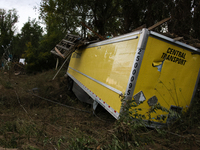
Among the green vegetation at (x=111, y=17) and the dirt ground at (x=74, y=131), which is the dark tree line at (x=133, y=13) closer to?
the green vegetation at (x=111, y=17)

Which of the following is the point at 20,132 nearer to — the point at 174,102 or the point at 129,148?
the point at 129,148

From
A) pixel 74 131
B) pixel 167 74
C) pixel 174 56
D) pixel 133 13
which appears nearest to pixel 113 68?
pixel 167 74

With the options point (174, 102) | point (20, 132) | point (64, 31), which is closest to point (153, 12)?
point (174, 102)

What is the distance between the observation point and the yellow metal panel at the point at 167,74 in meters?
4.02

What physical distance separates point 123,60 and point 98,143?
7.87 ft

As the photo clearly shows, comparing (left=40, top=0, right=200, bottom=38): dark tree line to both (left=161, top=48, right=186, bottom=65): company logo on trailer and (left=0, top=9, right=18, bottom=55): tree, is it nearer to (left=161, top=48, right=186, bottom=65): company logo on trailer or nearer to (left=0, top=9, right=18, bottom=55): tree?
(left=161, top=48, right=186, bottom=65): company logo on trailer

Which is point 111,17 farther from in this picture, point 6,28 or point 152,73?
point 6,28

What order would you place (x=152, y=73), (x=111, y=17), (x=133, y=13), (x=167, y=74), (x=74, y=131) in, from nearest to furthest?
(x=152, y=73), (x=167, y=74), (x=74, y=131), (x=133, y=13), (x=111, y=17)

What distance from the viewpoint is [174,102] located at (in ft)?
14.5

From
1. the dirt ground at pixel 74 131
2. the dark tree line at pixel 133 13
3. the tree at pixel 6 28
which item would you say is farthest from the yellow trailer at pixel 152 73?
the tree at pixel 6 28

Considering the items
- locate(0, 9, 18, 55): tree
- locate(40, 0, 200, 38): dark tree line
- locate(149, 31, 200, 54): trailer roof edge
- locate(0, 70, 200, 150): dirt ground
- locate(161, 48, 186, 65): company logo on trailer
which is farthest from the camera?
locate(0, 9, 18, 55): tree

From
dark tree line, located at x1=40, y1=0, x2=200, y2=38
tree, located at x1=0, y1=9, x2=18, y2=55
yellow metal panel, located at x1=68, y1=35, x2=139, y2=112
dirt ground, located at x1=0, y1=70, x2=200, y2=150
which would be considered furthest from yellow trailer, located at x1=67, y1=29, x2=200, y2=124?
tree, located at x1=0, y1=9, x2=18, y2=55

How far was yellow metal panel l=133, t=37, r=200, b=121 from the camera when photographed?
402cm

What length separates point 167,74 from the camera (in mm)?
4203
